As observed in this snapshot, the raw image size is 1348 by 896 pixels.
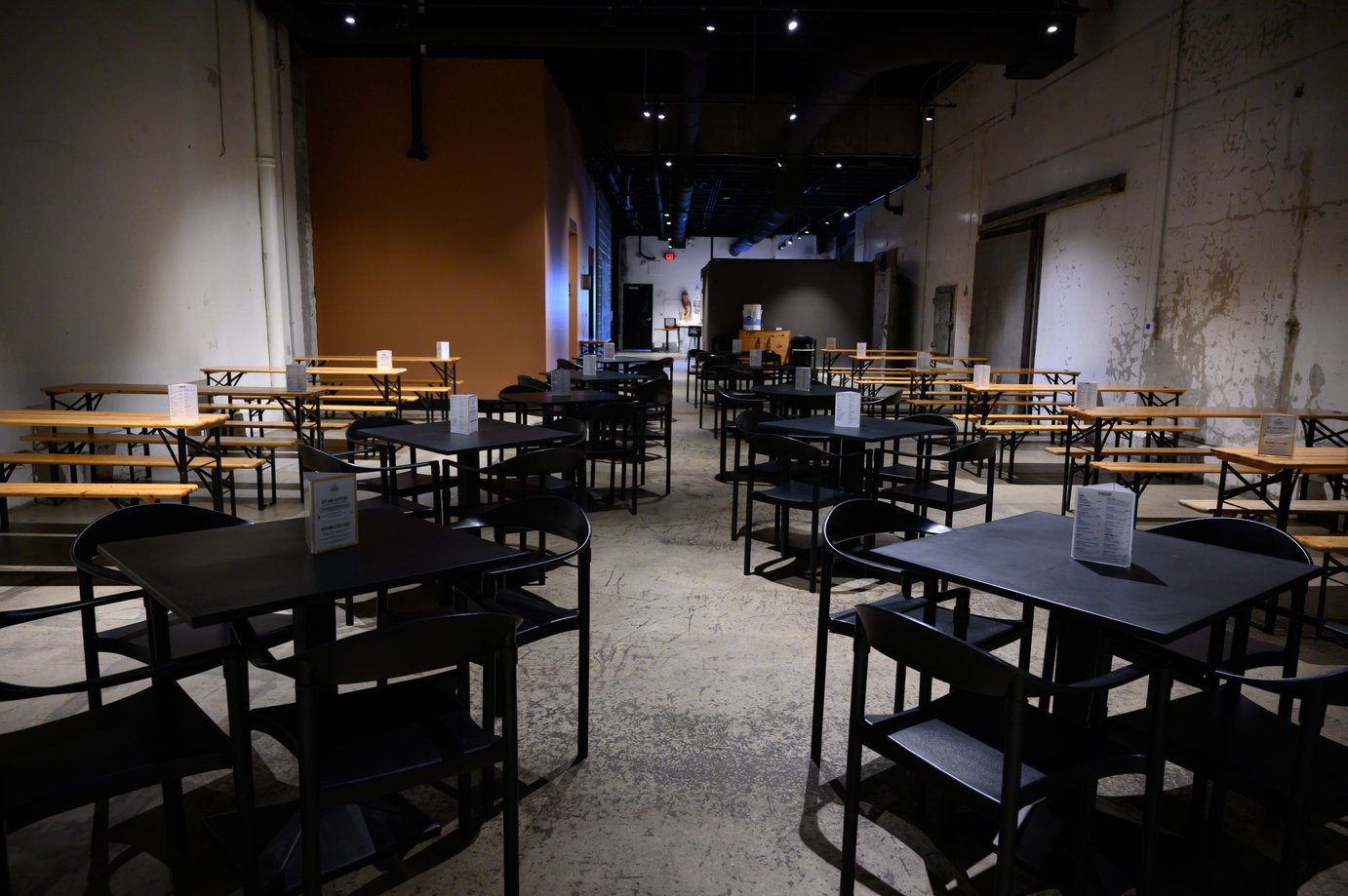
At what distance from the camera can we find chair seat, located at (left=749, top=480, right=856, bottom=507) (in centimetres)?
390

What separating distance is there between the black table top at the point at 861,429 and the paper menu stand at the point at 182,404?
3.04 meters

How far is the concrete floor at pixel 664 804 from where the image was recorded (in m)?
1.91

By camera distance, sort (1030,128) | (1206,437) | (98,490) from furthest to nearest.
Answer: (1030,128) → (1206,437) → (98,490)

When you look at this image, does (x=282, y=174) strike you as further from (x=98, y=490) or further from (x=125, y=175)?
(x=98, y=490)

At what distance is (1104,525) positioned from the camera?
196 cm

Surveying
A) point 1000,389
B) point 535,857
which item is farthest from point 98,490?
point 1000,389

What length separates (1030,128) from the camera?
404 inches

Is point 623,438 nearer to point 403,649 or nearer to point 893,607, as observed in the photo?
point 893,607

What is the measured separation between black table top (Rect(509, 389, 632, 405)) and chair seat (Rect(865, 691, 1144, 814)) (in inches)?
144

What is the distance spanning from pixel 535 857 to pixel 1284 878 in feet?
5.28

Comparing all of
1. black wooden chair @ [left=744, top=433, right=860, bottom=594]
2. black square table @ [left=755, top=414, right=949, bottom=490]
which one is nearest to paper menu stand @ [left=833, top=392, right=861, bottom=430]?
black square table @ [left=755, top=414, right=949, bottom=490]

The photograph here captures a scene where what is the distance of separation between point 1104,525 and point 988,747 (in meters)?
0.63

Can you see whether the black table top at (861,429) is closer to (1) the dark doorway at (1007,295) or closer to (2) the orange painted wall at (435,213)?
(2) the orange painted wall at (435,213)

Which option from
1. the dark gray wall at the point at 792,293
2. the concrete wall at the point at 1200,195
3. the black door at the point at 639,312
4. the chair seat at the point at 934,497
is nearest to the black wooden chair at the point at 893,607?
the chair seat at the point at 934,497
